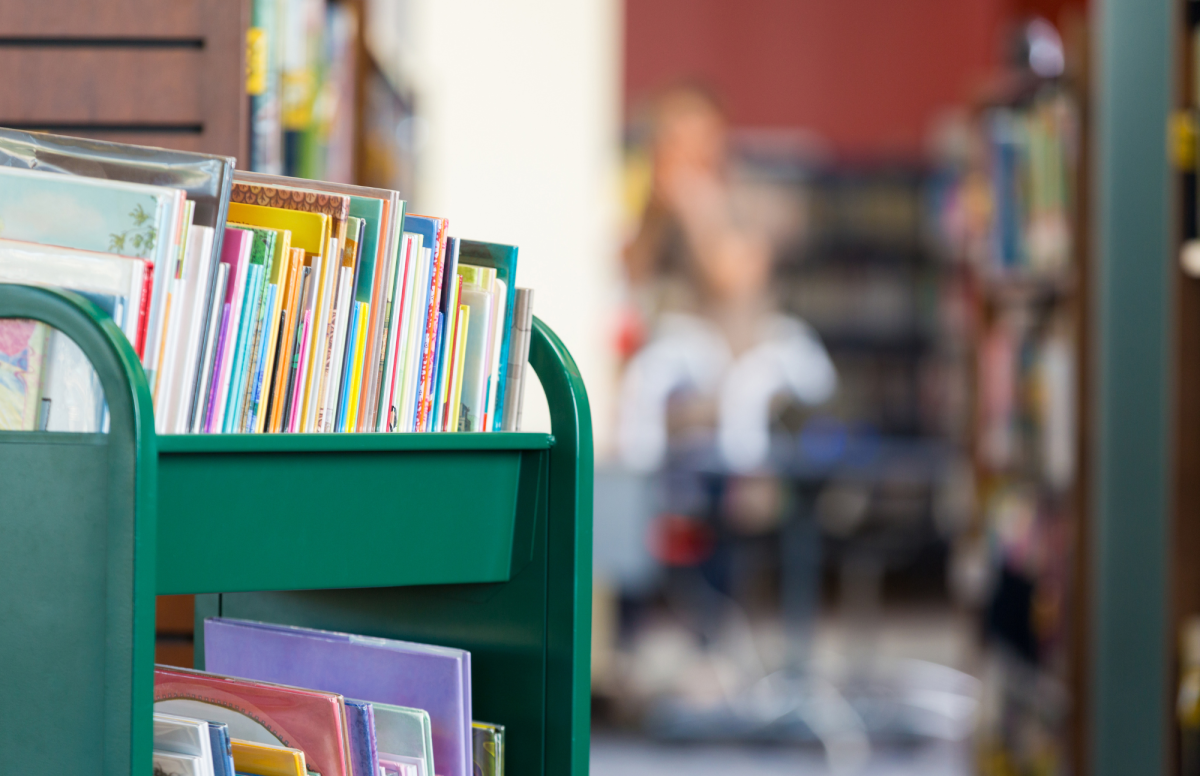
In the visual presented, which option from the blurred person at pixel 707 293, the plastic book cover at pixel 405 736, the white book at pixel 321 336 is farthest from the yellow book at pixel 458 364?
the blurred person at pixel 707 293

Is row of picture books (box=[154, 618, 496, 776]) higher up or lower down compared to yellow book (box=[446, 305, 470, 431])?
lower down

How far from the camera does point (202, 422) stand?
2.67ft

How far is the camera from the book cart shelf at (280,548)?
73cm

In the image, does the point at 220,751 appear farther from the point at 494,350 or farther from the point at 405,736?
the point at 494,350

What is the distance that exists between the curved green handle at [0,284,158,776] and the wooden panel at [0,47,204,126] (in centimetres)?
71

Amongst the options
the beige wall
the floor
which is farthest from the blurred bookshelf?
the beige wall

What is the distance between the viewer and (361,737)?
899 mm

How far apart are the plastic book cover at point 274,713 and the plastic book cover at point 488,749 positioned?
0.37 feet

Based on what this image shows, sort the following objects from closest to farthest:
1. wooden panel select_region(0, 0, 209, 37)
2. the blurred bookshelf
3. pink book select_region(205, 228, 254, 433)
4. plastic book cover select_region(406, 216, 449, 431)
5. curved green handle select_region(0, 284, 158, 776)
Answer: curved green handle select_region(0, 284, 158, 776) → pink book select_region(205, 228, 254, 433) → plastic book cover select_region(406, 216, 449, 431) → wooden panel select_region(0, 0, 209, 37) → the blurred bookshelf

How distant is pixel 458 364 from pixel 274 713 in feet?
1.00

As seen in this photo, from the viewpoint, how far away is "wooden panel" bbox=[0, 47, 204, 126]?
1.36m

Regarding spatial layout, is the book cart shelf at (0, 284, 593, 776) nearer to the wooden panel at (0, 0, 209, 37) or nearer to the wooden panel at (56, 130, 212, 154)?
the wooden panel at (56, 130, 212, 154)

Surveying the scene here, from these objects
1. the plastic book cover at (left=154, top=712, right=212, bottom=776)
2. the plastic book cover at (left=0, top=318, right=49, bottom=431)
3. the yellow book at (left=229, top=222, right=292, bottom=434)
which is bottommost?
the plastic book cover at (left=154, top=712, right=212, bottom=776)

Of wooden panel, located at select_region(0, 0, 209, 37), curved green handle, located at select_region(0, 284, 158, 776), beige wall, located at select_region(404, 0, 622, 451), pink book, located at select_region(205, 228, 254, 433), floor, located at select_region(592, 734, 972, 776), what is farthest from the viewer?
beige wall, located at select_region(404, 0, 622, 451)
